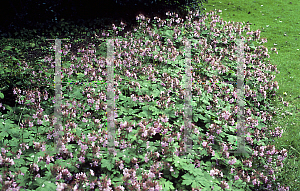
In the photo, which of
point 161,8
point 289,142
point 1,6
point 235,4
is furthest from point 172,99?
point 235,4

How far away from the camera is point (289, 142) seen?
4.77 meters

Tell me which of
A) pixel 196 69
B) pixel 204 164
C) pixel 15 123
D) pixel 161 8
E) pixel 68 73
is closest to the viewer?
pixel 204 164

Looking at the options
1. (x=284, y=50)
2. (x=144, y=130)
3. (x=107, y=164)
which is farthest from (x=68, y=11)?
(x=284, y=50)

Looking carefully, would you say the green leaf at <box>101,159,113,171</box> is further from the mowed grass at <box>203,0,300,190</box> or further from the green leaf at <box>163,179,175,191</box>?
the mowed grass at <box>203,0,300,190</box>

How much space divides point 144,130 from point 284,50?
6912 mm

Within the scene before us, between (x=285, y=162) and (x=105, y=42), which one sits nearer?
(x=285, y=162)

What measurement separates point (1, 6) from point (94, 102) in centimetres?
626

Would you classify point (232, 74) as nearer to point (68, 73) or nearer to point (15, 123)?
point (68, 73)

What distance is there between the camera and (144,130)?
3.46 metres

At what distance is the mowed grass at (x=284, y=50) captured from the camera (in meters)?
4.58

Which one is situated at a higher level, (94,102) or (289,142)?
(94,102)

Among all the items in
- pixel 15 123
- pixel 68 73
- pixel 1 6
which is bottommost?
pixel 15 123

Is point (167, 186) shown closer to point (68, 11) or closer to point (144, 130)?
point (144, 130)

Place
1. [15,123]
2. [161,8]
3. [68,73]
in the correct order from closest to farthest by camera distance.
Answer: [15,123] → [68,73] → [161,8]
